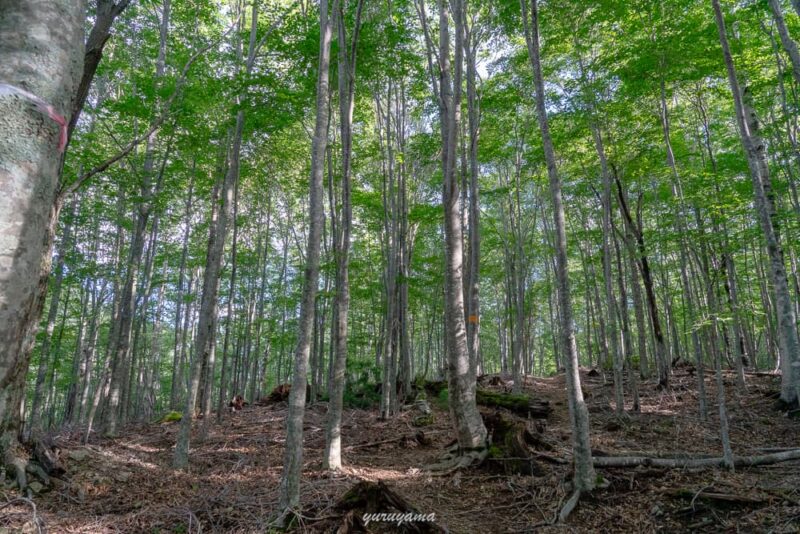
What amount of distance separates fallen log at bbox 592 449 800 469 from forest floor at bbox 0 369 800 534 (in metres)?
0.09

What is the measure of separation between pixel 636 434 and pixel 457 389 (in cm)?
436

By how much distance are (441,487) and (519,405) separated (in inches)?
215

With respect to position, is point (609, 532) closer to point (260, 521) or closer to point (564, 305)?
point (564, 305)

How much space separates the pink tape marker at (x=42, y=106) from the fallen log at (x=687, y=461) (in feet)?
20.2

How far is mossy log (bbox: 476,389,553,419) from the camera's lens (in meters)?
10.7

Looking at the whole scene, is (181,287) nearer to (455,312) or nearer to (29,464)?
(29,464)

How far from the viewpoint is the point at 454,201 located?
24.2ft

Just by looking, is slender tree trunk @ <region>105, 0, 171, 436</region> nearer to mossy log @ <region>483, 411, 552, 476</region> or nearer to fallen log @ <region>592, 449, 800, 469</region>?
mossy log @ <region>483, 411, 552, 476</region>

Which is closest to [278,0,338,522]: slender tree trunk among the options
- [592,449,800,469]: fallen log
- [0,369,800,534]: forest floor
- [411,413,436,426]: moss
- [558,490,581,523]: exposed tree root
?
[0,369,800,534]: forest floor

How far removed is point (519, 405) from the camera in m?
10.8


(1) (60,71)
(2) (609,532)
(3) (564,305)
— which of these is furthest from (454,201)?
(1) (60,71)

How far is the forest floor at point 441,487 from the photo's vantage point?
170 inches

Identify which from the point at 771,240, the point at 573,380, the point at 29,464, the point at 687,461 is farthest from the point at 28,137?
the point at 771,240

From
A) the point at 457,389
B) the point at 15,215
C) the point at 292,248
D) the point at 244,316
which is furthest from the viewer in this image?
the point at 292,248
